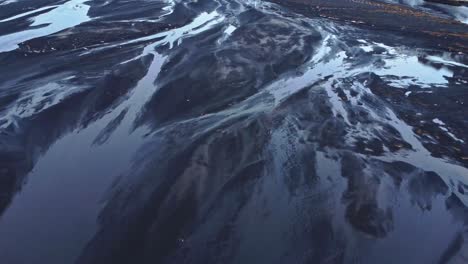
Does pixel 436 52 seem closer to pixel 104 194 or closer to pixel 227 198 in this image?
pixel 227 198

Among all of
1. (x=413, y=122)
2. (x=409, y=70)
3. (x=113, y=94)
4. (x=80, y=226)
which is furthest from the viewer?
(x=409, y=70)

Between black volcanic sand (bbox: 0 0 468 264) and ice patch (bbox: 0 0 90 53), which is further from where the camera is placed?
ice patch (bbox: 0 0 90 53)

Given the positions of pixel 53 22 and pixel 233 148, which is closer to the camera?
pixel 233 148

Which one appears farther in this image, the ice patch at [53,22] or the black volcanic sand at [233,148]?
the ice patch at [53,22]

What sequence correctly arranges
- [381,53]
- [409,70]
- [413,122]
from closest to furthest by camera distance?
[413,122] < [409,70] < [381,53]

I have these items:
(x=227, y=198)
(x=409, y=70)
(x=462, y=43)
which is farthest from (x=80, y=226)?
(x=462, y=43)

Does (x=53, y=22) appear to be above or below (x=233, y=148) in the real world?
below

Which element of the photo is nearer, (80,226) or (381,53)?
(80,226)

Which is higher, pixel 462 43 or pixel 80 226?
pixel 80 226
